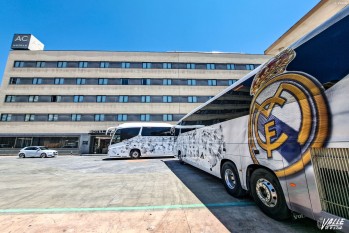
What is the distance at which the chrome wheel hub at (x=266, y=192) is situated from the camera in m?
3.06

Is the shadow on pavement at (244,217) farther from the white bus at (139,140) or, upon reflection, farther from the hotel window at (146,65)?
the hotel window at (146,65)

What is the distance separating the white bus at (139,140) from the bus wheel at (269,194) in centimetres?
1282

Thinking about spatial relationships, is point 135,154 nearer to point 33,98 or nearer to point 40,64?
point 33,98

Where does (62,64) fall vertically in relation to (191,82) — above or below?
above

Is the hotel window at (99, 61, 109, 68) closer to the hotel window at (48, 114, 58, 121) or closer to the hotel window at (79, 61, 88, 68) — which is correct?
the hotel window at (79, 61, 88, 68)

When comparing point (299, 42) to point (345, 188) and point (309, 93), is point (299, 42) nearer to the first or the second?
point (309, 93)

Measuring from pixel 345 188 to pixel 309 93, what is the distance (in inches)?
51.5

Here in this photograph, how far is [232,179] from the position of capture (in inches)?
182

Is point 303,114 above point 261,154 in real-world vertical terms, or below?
above

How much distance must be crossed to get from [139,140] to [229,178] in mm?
12355

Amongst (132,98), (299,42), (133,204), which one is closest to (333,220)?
(299,42)

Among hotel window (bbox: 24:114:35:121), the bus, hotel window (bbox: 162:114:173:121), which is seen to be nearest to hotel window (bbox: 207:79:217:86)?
hotel window (bbox: 162:114:173:121)

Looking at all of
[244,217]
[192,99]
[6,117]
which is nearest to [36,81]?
[6,117]

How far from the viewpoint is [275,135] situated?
2924 mm
